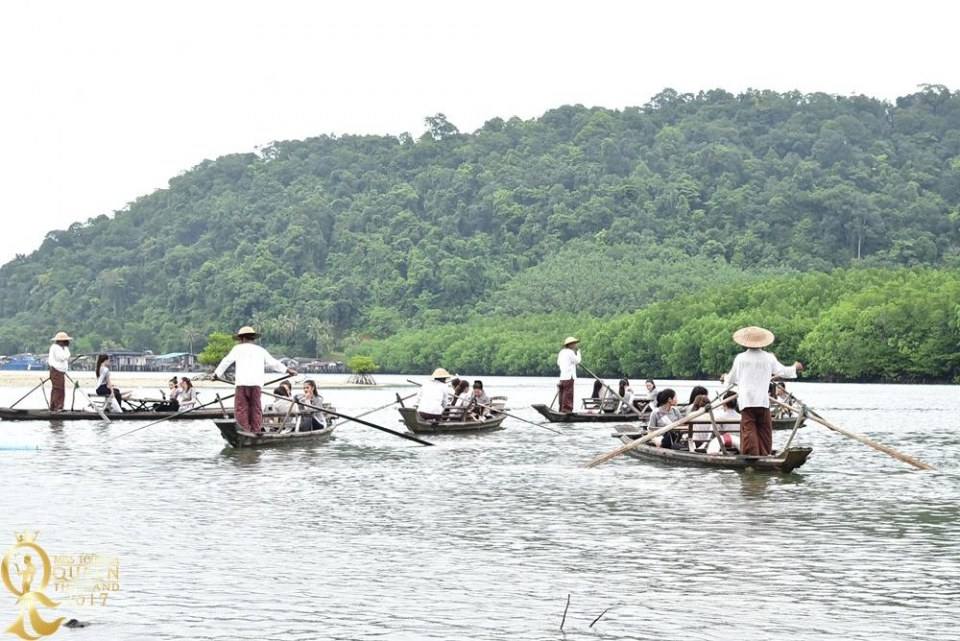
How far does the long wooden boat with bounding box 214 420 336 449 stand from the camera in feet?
78.3

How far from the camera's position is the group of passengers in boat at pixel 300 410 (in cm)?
2609

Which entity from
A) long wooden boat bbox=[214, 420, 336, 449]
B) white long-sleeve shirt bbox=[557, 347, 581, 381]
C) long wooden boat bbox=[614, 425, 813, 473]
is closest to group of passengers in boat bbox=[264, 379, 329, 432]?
long wooden boat bbox=[214, 420, 336, 449]

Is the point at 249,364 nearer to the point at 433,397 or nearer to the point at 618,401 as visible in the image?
the point at 433,397

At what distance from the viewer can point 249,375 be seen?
23.6 metres

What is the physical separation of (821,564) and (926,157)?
536 ft

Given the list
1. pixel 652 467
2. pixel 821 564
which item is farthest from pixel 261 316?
pixel 821 564

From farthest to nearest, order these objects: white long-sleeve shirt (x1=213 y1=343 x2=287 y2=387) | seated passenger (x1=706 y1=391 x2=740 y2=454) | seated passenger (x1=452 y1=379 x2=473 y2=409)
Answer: seated passenger (x1=452 y1=379 x2=473 y2=409) < white long-sleeve shirt (x1=213 y1=343 x2=287 y2=387) < seated passenger (x1=706 y1=391 x2=740 y2=454)

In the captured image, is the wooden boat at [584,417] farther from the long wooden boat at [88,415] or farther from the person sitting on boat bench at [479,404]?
the long wooden boat at [88,415]

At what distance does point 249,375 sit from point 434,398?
6.32m

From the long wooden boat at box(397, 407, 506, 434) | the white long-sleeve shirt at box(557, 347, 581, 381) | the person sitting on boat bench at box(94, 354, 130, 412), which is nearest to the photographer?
the long wooden boat at box(397, 407, 506, 434)

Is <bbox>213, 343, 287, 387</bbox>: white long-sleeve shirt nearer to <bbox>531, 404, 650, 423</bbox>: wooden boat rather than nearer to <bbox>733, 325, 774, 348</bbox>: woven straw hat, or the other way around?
<bbox>733, 325, 774, 348</bbox>: woven straw hat

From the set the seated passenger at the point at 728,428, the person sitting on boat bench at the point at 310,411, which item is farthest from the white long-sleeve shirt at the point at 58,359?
the seated passenger at the point at 728,428

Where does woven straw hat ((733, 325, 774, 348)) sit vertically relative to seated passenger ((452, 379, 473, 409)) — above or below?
above

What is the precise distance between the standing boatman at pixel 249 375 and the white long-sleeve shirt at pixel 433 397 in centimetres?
513
